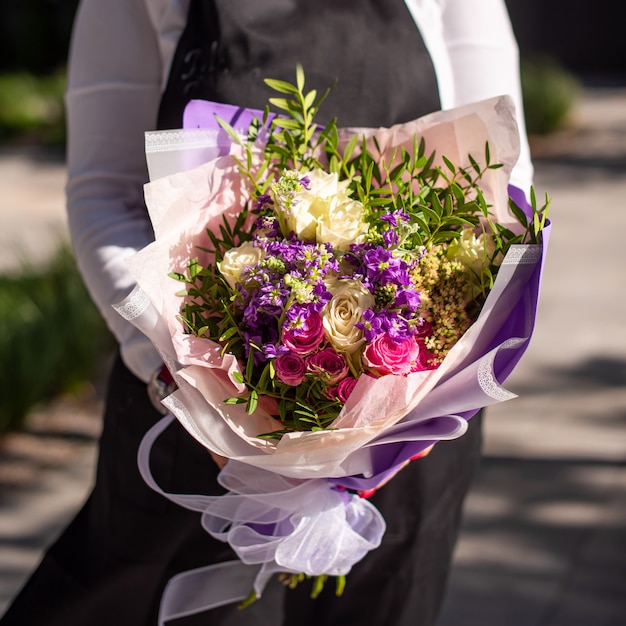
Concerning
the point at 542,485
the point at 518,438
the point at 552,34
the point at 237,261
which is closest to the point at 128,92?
the point at 237,261

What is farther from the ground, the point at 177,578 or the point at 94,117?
the point at 94,117

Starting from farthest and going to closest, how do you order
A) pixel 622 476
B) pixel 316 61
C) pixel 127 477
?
pixel 622 476 → pixel 127 477 → pixel 316 61

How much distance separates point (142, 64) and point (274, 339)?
0.68 metres

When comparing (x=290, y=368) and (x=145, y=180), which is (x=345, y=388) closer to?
(x=290, y=368)

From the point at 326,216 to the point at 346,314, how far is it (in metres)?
0.16

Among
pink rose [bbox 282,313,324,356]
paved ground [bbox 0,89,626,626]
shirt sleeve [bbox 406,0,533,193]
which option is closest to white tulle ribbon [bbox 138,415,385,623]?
pink rose [bbox 282,313,324,356]

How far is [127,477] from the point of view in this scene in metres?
1.69

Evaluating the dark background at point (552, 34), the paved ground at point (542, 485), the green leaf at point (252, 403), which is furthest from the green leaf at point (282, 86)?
the dark background at point (552, 34)

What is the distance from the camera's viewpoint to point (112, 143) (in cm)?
165

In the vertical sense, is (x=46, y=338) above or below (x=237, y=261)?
below

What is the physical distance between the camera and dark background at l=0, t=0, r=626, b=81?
19.1m

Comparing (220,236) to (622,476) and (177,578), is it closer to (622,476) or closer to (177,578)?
(177,578)

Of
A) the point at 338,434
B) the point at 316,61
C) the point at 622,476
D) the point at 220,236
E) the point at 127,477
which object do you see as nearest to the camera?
the point at 338,434

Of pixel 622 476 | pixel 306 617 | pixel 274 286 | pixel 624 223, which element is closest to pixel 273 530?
pixel 306 617
